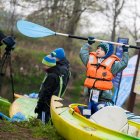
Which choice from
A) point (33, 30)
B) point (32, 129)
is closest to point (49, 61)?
point (33, 30)

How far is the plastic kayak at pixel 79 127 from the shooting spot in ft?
14.0

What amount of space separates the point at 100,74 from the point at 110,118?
952 millimetres

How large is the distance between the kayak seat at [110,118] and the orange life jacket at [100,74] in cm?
77

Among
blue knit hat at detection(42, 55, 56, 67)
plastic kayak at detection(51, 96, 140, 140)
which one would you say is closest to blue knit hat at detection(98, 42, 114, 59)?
blue knit hat at detection(42, 55, 56, 67)

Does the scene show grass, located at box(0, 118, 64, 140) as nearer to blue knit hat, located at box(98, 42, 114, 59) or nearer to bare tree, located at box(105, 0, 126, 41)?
blue knit hat, located at box(98, 42, 114, 59)

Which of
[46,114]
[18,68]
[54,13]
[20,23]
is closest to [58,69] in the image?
[46,114]

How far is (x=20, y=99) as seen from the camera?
8188 millimetres

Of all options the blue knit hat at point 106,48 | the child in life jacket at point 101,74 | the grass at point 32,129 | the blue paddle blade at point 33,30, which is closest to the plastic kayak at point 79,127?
the grass at point 32,129

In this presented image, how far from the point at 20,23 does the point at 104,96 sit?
2275mm

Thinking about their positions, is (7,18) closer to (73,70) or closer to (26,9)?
(26,9)

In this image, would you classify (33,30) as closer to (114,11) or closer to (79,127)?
(79,127)

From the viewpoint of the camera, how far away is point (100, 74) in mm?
5570

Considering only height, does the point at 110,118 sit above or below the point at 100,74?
below

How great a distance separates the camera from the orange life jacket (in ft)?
18.2
